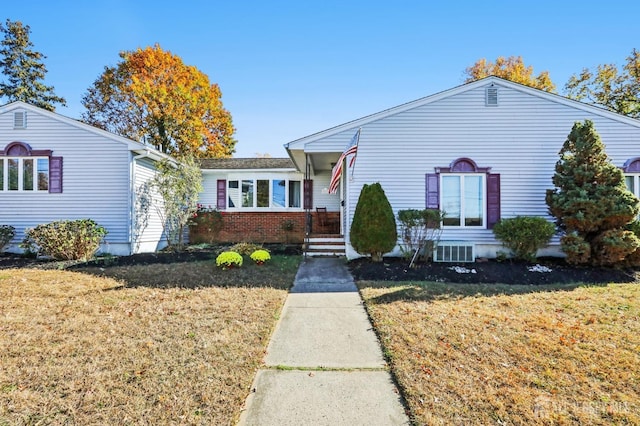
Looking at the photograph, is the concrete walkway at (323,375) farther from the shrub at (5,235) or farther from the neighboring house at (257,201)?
the shrub at (5,235)

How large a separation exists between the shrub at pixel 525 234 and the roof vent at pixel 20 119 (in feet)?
50.6

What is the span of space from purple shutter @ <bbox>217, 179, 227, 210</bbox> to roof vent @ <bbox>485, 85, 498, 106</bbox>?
10867 mm

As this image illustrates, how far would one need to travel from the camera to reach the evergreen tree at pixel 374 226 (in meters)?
8.40

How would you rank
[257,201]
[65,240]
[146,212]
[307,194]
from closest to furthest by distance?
[65,240] → [307,194] → [146,212] → [257,201]

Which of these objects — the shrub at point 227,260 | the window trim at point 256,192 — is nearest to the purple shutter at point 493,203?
the shrub at point 227,260

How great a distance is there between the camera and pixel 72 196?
10516 millimetres

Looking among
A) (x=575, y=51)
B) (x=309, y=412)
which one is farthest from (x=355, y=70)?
(x=309, y=412)

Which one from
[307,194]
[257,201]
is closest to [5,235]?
[257,201]

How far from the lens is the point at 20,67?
24797 millimetres

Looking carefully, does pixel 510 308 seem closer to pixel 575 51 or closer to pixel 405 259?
pixel 405 259

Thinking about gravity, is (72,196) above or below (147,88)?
below

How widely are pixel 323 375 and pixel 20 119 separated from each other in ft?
43.7

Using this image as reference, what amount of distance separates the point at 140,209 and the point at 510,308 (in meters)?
11.3

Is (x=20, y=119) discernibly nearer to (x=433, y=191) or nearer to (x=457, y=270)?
(x=433, y=191)
